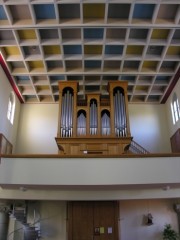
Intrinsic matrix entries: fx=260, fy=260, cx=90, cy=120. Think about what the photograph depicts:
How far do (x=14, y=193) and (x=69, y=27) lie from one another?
508 centimetres

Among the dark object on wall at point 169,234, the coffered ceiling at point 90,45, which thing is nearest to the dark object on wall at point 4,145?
the coffered ceiling at point 90,45

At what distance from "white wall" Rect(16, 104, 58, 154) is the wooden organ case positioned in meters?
1.87

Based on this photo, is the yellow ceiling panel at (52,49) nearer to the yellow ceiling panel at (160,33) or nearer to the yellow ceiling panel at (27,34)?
the yellow ceiling panel at (27,34)

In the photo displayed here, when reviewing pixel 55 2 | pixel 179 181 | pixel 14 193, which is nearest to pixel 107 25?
pixel 55 2

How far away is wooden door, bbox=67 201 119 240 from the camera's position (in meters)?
8.38

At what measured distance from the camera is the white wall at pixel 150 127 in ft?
35.9

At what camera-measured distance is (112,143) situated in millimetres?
8797

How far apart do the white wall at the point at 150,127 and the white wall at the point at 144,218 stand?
233 centimetres

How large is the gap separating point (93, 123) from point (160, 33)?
370 cm

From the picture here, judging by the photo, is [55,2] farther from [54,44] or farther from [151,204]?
[151,204]

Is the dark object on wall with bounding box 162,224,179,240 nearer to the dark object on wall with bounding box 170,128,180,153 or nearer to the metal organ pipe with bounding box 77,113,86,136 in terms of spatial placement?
the dark object on wall with bounding box 170,128,180,153

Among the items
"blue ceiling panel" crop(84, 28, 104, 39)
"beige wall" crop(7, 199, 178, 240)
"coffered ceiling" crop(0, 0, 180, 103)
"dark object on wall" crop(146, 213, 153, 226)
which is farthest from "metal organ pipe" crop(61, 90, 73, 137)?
"dark object on wall" crop(146, 213, 153, 226)

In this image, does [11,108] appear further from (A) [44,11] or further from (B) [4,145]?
(A) [44,11]

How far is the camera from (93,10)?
7336mm
